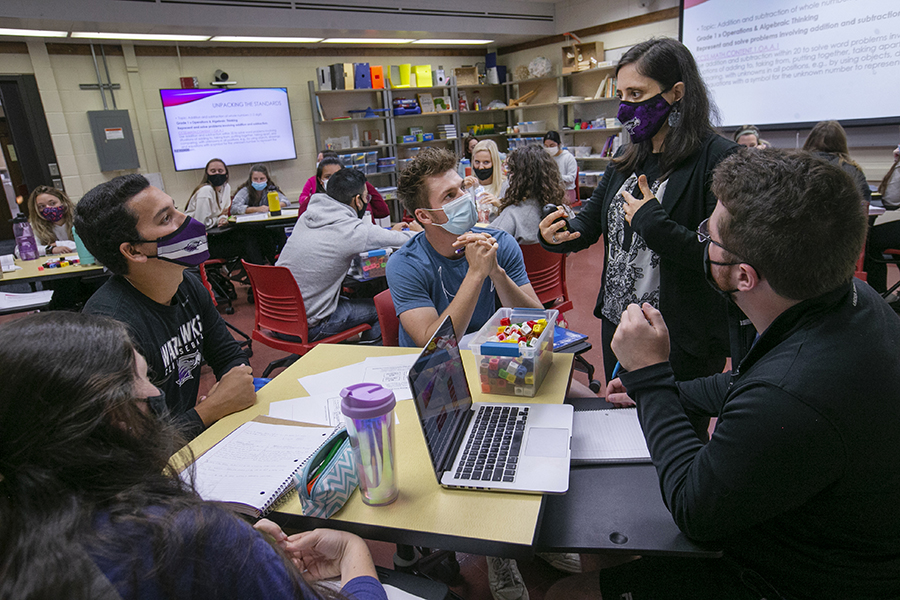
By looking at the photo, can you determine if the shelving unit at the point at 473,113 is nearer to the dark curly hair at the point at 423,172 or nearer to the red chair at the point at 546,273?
the red chair at the point at 546,273

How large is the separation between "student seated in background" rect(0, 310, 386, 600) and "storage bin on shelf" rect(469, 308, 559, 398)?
777 millimetres

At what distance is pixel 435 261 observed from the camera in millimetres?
2090

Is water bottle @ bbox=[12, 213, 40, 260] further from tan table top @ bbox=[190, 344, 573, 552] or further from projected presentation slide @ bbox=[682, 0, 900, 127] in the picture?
projected presentation slide @ bbox=[682, 0, 900, 127]

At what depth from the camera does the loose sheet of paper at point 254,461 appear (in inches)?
44.6

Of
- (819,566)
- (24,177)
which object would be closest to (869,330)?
(819,566)

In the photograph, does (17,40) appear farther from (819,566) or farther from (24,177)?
(819,566)

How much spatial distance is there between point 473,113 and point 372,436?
9229 millimetres

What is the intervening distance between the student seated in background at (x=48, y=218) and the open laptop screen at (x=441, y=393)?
430cm

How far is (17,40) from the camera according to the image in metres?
5.98

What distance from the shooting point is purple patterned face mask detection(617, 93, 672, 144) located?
1757mm

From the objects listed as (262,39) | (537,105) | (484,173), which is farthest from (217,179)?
(537,105)

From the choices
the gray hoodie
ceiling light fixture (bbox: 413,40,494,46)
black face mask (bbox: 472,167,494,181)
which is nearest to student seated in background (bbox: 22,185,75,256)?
the gray hoodie

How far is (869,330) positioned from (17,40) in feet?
26.4

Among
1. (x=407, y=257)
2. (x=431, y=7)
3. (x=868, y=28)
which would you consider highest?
(x=431, y=7)
